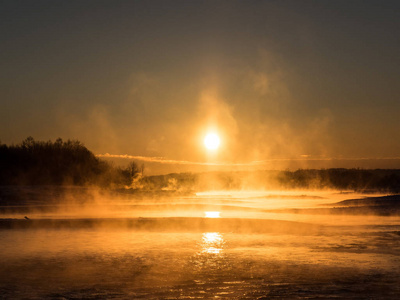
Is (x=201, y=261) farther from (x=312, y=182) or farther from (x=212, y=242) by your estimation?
(x=312, y=182)

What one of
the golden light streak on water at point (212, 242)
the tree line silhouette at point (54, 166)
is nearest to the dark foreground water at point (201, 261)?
the golden light streak on water at point (212, 242)

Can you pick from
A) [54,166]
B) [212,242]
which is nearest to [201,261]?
[212,242]

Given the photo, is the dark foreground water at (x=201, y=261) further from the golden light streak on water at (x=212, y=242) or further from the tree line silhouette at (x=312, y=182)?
the tree line silhouette at (x=312, y=182)

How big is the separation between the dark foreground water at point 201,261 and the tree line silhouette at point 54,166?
25629 mm

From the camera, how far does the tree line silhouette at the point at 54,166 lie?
41.6 metres

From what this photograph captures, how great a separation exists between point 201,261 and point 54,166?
120 feet

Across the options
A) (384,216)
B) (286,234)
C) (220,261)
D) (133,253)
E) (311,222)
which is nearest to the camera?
(220,261)

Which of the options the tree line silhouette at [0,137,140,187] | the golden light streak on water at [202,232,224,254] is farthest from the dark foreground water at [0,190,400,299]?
the tree line silhouette at [0,137,140,187]

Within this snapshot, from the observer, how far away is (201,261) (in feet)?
33.5

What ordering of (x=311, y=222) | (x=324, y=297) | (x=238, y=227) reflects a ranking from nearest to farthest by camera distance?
(x=324, y=297), (x=238, y=227), (x=311, y=222)

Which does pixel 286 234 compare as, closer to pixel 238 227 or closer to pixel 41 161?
pixel 238 227

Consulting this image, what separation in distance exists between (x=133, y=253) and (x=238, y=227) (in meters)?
6.26

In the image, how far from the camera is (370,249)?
1162 centimetres

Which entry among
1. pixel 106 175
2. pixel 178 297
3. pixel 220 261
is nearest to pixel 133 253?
pixel 220 261
